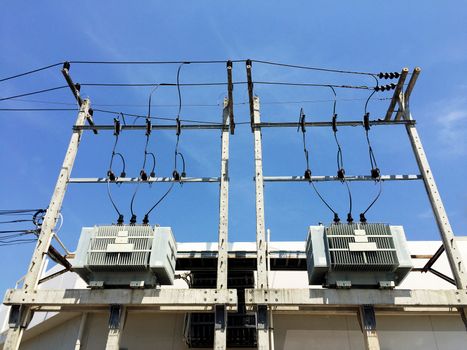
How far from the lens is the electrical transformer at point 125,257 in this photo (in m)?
5.46

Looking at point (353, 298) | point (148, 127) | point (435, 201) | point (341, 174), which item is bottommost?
point (353, 298)

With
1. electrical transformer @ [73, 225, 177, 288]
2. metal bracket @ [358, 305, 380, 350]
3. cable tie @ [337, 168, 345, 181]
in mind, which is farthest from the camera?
cable tie @ [337, 168, 345, 181]

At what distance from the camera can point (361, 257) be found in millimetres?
5410

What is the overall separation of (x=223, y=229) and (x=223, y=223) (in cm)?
10

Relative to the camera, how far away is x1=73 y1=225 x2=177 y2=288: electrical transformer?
5.46 meters

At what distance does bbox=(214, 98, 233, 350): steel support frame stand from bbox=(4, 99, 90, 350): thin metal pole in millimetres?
2790

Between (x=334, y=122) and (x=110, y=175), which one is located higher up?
(x=334, y=122)

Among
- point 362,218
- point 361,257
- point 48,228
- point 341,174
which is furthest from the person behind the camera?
point 341,174

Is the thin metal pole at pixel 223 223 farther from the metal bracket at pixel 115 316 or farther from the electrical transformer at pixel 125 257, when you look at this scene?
the metal bracket at pixel 115 316

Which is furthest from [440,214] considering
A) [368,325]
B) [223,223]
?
[223,223]

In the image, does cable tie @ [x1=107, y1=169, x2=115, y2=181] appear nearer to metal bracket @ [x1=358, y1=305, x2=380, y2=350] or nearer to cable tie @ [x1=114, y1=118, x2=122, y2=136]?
cable tie @ [x1=114, y1=118, x2=122, y2=136]

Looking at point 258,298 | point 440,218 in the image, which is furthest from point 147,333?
point 440,218

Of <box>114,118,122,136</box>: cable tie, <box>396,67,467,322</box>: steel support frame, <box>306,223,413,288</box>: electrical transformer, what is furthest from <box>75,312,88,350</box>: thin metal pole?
<box>396,67,467,322</box>: steel support frame

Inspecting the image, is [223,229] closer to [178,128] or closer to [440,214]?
[178,128]
